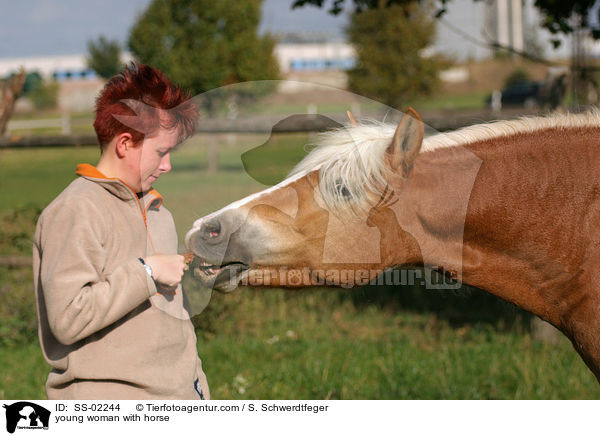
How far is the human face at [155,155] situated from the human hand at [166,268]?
0.25 m

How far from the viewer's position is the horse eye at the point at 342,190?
1916 mm

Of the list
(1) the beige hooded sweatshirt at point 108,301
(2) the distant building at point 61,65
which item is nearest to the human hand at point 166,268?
(1) the beige hooded sweatshirt at point 108,301

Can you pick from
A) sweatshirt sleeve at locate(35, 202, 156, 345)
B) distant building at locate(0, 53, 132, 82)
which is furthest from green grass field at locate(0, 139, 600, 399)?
distant building at locate(0, 53, 132, 82)

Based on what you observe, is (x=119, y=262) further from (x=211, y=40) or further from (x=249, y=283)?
(x=211, y=40)

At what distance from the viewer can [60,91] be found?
4209 cm

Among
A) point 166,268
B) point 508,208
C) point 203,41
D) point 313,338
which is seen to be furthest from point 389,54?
point 166,268

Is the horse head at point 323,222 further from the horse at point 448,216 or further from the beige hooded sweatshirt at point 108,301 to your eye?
the beige hooded sweatshirt at point 108,301

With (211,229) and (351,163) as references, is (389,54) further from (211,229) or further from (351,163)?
(211,229)

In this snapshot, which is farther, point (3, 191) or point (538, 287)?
point (3, 191)

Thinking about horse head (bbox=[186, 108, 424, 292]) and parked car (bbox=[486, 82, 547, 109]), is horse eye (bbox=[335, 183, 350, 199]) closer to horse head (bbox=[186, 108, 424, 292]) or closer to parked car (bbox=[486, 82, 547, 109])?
horse head (bbox=[186, 108, 424, 292])

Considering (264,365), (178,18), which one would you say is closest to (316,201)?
(264,365)

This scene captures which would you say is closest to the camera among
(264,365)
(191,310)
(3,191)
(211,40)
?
(191,310)

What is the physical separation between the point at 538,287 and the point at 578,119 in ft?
2.22

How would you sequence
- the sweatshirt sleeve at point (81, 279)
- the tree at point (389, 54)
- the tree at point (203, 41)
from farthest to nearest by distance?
1. the tree at point (389, 54)
2. the tree at point (203, 41)
3. the sweatshirt sleeve at point (81, 279)
